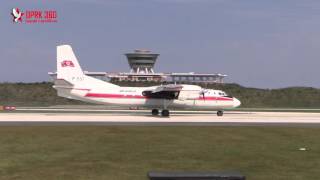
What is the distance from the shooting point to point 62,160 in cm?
1931

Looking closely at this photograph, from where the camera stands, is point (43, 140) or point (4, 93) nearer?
point (43, 140)

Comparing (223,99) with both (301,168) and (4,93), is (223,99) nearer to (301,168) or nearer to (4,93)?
(301,168)

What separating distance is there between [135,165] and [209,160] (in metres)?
3.13

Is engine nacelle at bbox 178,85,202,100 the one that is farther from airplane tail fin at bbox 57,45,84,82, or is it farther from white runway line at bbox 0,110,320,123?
airplane tail fin at bbox 57,45,84,82

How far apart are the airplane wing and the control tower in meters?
132

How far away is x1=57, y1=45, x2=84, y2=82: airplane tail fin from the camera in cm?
5469

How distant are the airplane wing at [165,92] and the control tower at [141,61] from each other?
433ft

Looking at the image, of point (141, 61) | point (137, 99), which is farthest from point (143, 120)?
point (141, 61)

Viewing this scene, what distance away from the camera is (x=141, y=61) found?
190750 millimetres

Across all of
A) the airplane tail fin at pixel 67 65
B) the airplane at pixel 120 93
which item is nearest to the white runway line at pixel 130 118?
the airplane at pixel 120 93

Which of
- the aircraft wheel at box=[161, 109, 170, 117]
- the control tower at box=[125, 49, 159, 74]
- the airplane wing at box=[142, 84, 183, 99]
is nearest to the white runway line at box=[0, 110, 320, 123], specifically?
the aircraft wheel at box=[161, 109, 170, 117]

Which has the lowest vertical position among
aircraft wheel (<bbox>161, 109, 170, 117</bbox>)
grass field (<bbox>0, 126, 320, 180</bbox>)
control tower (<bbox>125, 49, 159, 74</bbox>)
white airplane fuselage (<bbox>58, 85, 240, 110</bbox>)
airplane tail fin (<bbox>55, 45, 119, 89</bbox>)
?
grass field (<bbox>0, 126, 320, 180</bbox>)

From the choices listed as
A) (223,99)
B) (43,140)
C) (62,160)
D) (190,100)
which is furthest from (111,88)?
(62,160)

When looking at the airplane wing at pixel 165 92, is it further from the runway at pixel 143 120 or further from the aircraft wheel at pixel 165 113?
the runway at pixel 143 120
